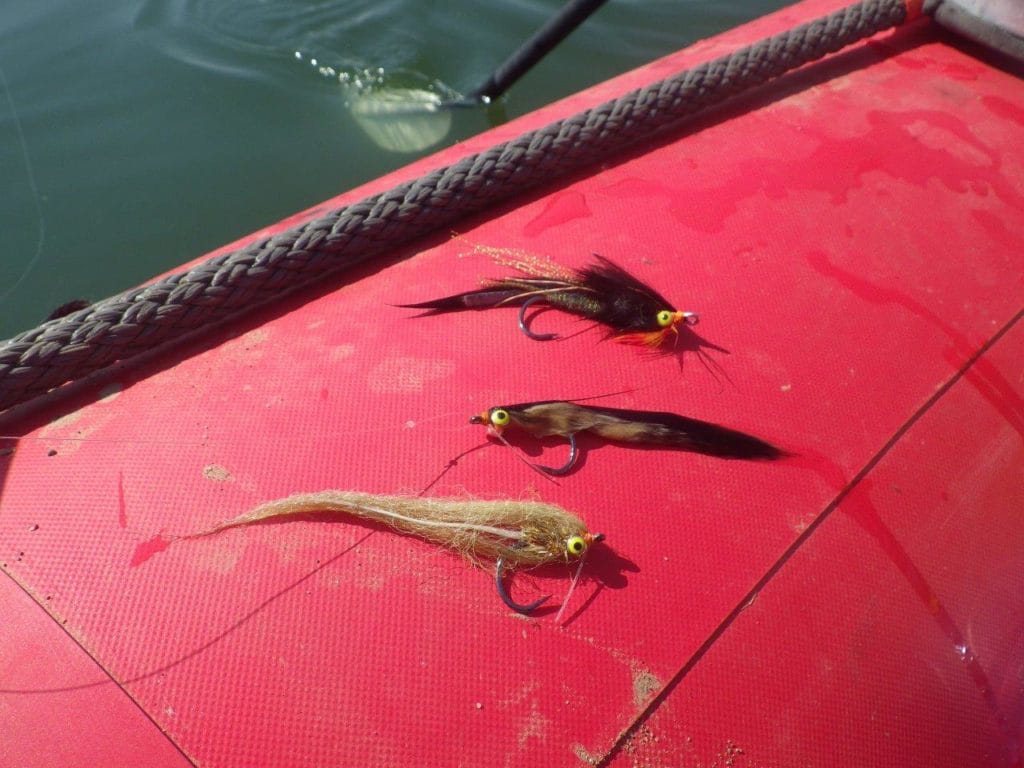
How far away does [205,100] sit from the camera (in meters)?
3.80

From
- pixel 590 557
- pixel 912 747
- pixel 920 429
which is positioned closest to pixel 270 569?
pixel 590 557

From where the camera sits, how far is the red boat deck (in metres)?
1.21

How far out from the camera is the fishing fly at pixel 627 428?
1472 mm

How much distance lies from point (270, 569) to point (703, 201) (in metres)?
1.35

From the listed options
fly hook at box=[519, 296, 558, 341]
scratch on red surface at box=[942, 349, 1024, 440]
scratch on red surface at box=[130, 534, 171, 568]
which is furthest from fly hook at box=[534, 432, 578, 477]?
scratch on red surface at box=[942, 349, 1024, 440]

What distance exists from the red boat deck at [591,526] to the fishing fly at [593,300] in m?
0.04

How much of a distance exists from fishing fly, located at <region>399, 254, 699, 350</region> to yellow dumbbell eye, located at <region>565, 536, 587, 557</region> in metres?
0.49

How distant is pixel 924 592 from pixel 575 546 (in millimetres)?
685

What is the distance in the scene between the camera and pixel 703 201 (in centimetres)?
198

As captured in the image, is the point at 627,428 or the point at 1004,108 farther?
the point at 1004,108

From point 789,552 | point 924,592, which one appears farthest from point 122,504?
point 924,592

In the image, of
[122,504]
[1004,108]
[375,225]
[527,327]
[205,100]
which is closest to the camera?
[122,504]

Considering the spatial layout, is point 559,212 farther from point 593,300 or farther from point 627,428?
point 627,428

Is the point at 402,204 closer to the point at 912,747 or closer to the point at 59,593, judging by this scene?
the point at 59,593
